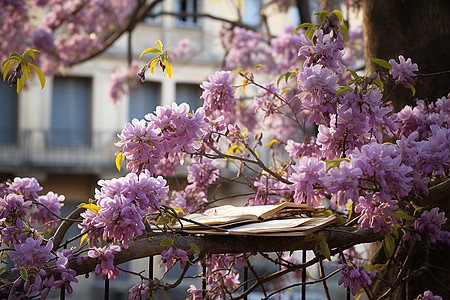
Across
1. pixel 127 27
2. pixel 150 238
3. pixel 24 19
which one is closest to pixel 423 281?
Result: pixel 150 238

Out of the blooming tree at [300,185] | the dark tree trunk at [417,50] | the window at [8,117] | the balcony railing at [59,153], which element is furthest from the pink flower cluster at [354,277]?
the window at [8,117]

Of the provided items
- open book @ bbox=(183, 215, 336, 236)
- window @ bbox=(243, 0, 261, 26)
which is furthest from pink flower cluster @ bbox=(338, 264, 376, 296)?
window @ bbox=(243, 0, 261, 26)

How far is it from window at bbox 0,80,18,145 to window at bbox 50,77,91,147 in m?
0.84

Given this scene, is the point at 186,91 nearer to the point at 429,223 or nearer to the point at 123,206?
the point at 429,223

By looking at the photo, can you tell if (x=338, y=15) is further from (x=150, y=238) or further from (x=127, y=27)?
(x=127, y=27)

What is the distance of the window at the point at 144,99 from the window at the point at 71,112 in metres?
1.03

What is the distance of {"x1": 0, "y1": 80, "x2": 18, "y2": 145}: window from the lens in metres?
16.4

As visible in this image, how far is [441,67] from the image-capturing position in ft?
9.51

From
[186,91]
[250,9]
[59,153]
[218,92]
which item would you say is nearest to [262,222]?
[218,92]

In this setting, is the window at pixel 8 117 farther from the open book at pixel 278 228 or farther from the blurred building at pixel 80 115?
the open book at pixel 278 228

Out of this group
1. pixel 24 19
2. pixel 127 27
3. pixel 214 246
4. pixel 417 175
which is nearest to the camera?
pixel 417 175

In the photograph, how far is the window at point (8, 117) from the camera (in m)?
16.4

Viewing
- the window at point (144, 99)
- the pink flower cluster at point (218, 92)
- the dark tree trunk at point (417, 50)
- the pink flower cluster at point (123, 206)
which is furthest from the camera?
the window at point (144, 99)

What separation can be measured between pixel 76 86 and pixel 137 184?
1559 cm
